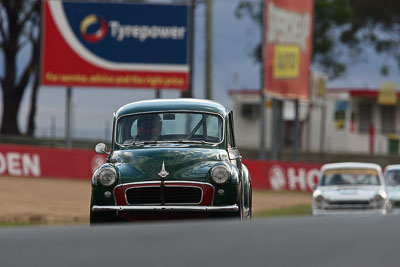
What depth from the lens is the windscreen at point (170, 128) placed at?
10914mm

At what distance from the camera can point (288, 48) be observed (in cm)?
3969

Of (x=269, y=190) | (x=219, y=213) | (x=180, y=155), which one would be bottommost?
(x=269, y=190)

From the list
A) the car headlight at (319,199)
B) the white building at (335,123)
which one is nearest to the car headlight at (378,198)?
the car headlight at (319,199)

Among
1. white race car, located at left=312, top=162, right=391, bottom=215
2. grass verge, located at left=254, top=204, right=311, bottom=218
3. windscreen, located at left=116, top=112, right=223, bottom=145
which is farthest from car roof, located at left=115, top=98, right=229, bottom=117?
grass verge, located at left=254, top=204, right=311, bottom=218

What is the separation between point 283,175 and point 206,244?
31.0 m

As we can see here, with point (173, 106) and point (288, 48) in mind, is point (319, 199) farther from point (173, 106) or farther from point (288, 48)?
point (288, 48)

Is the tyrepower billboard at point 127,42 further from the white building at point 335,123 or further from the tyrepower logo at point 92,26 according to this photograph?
the white building at point 335,123

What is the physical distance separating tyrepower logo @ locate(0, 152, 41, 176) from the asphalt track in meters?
29.3

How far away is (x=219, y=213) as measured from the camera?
32.5ft

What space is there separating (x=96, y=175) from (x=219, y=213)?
142 centimetres

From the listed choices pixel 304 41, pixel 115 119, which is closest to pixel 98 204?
pixel 115 119

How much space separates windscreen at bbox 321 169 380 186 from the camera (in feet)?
61.0

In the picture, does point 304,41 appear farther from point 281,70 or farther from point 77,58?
point 77,58

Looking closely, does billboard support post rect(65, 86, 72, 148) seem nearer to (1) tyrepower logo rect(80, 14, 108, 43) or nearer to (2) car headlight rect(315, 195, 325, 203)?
(1) tyrepower logo rect(80, 14, 108, 43)
